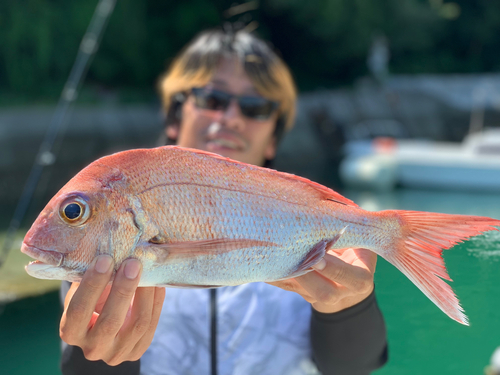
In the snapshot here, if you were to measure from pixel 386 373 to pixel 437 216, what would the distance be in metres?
0.82

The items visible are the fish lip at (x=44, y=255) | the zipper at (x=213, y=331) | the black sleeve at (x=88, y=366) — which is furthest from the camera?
the zipper at (x=213, y=331)

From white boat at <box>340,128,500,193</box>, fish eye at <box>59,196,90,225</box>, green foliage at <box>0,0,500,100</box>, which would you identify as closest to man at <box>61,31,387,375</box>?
fish eye at <box>59,196,90,225</box>

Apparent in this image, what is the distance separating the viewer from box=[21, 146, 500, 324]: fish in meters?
0.99

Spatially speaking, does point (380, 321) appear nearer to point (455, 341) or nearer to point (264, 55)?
point (455, 341)

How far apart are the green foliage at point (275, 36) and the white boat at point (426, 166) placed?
7967 millimetres

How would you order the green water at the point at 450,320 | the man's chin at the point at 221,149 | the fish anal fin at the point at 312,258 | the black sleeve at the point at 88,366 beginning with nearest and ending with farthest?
1. the fish anal fin at the point at 312,258
2. the green water at the point at 450,320
3. the black sleeve at the point at 88,366
4. the man's chin at the point at 221,149

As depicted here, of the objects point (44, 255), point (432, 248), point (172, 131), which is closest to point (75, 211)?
point (44, 255)

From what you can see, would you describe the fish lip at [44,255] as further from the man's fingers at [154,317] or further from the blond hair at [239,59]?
the blond hair at [239,59]

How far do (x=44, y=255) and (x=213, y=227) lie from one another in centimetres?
36

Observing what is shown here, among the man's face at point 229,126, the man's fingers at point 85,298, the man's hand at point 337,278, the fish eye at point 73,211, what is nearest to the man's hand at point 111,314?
the man's fingers at point 85,298

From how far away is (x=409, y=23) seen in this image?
881 inches

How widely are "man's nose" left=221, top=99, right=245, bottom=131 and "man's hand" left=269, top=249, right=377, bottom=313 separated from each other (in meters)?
0.83

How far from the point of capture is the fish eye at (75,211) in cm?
97

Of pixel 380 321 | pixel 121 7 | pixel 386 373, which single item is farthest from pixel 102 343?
pixel 121 7
